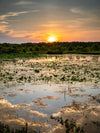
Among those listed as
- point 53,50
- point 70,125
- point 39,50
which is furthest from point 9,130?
point 39,50

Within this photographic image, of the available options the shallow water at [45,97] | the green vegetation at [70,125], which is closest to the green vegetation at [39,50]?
the shallow water at [45,97]

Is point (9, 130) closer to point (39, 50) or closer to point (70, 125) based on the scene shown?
point (70, 125)

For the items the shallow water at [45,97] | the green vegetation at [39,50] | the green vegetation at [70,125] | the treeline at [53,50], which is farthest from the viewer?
the treeline at [53,50]

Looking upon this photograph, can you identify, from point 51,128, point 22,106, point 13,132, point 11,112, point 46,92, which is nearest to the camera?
point 13,132

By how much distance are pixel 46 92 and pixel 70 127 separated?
418cm

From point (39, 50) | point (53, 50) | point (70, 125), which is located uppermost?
point (39, 50)

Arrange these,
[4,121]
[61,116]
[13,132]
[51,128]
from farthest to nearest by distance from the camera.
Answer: [61,116]
[4,121]
[51,128]
[13,132]

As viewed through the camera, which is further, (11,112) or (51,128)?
(11,112)

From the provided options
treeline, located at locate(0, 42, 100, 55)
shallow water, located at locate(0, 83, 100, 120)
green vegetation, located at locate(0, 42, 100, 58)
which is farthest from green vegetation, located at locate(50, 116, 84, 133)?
treeline, located at locate(0, 42, 100, 55)

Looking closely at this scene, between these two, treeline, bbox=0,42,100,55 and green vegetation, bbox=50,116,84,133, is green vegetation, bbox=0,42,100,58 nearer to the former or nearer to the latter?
treeline, bbox=0,42,100,55

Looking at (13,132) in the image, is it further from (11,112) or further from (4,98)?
(4,98)

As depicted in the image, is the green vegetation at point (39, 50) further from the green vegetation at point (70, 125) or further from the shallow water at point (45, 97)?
the green vegetation at point (70, 125)

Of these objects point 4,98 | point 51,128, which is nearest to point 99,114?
point 51,128

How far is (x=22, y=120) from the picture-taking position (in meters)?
5.19
